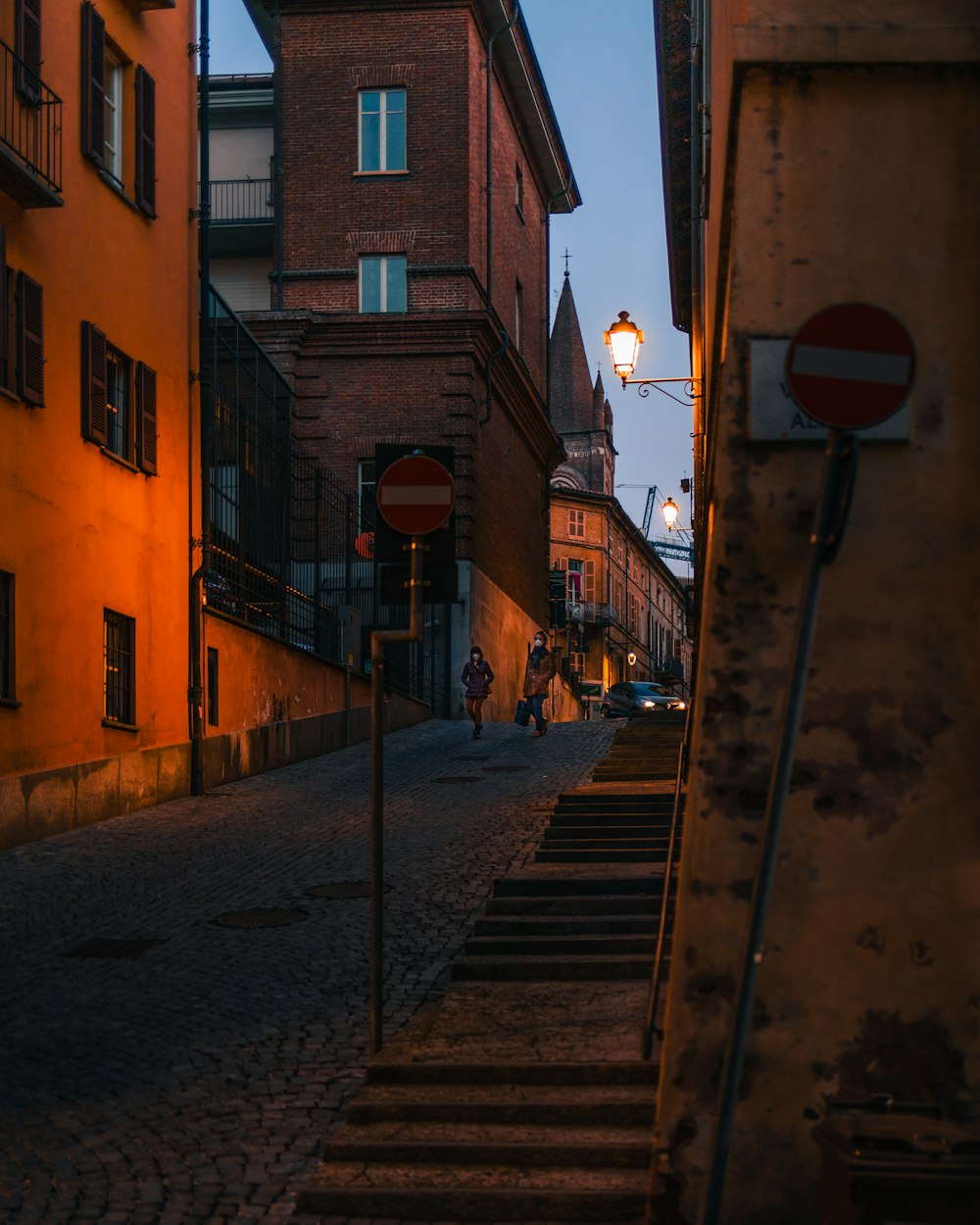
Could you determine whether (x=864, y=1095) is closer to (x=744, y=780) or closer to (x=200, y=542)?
(x=744, y=780)

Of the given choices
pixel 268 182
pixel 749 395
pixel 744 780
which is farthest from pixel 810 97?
pixel 268 182

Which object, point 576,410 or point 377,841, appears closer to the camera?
point 377,841

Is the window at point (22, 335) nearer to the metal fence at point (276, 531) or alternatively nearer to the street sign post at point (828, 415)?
the metal fence at point (276, 531)

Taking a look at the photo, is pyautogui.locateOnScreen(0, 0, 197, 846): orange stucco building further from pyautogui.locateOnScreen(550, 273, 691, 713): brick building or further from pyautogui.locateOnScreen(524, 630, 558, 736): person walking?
pyautogui.locateOnScreen(550, 273, 691, 713): brick building

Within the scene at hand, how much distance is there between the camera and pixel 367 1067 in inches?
266

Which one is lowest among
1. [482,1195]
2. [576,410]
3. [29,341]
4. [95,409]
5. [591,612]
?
[482,1195]

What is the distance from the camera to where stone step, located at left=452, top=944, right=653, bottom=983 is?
8461mm

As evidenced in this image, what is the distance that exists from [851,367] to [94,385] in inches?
557

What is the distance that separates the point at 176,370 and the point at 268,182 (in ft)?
54.2

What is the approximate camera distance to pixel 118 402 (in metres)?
18.3

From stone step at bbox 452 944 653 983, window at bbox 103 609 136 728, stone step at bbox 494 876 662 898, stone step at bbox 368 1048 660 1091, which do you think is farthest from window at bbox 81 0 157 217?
stone step at bbox 368 1048 660 1091

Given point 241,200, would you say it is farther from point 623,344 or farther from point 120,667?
point 120,667

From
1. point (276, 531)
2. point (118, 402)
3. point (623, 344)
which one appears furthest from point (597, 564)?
point (118, 402)

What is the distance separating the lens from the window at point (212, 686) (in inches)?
799
